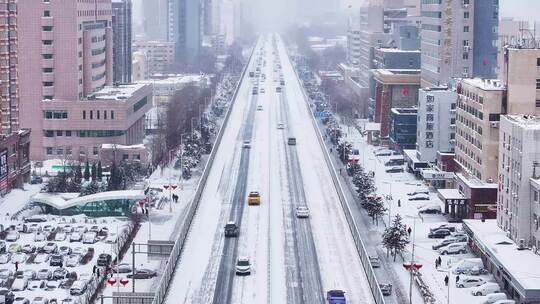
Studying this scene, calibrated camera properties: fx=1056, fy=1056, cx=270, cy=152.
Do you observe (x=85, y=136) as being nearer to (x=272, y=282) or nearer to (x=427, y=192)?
(x=427, y=192)

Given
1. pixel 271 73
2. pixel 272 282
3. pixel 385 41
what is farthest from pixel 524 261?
pixel 271 73

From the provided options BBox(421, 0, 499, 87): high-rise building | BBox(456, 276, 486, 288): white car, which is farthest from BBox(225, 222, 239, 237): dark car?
BBox(421, 0, 499, 87): high-rise building

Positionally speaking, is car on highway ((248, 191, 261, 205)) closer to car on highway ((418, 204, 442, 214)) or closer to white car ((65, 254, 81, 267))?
car on highway ((418, 204, 442, 214))

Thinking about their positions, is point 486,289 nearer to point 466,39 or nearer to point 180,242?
point 180,242

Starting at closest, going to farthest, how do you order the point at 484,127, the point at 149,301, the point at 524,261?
the point at 149,301 < the point at 524,261 < the point at 484,127

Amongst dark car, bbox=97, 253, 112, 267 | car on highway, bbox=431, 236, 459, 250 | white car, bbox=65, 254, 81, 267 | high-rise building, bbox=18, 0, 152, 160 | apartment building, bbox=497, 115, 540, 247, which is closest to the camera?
apartment building, bbox=497, 115, 540, 247

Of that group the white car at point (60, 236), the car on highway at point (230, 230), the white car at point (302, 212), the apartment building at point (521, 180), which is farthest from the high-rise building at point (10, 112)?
the apartment building at point (521, 180)

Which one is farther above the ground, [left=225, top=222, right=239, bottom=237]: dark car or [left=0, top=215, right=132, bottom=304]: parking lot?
[left=225, top=222, right=239, bottom=237]: dark car
